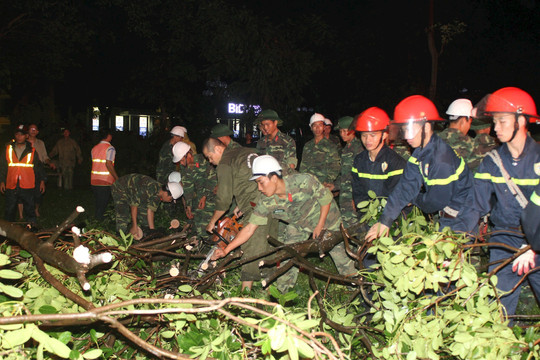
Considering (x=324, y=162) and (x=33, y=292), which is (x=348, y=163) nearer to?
(x=324, y=162)

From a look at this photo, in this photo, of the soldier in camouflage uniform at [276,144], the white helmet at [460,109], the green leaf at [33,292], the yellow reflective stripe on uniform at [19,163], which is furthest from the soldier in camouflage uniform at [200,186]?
the green leaf at [33,292]

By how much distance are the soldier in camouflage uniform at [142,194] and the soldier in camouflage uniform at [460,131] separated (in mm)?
3948

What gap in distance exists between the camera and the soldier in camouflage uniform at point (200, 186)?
291 inches

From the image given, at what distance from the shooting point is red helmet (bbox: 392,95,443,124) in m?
3.94

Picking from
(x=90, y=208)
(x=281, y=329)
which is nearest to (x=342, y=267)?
(x=281, y=329)

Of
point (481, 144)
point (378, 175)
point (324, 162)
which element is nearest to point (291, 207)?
point (378, 175)

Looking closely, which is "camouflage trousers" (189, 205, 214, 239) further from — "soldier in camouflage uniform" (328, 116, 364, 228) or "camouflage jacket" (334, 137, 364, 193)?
"camouflage jacket" (334, 137, 364, 193)

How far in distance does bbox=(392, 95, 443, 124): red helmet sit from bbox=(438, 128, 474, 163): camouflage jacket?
2.81 m

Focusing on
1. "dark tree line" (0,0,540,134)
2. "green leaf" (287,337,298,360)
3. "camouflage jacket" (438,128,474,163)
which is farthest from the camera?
"dark tree line" (0,0,540,134)

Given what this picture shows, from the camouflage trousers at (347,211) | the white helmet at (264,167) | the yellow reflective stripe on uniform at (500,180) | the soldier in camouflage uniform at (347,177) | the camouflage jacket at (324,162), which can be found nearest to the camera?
the yellow reflective stripe on uniform at (500,180)

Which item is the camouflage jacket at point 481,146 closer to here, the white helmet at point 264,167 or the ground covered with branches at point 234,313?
the white helmet at point 264,167

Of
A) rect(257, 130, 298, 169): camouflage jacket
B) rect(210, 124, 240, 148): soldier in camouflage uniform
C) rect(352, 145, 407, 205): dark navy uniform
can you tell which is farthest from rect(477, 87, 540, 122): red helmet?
rect(257, 130, 298, 169): camouflage jacket

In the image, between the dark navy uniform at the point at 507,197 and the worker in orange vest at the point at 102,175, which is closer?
the dark navy uniform at the point at 507,197

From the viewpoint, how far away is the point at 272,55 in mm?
12633
